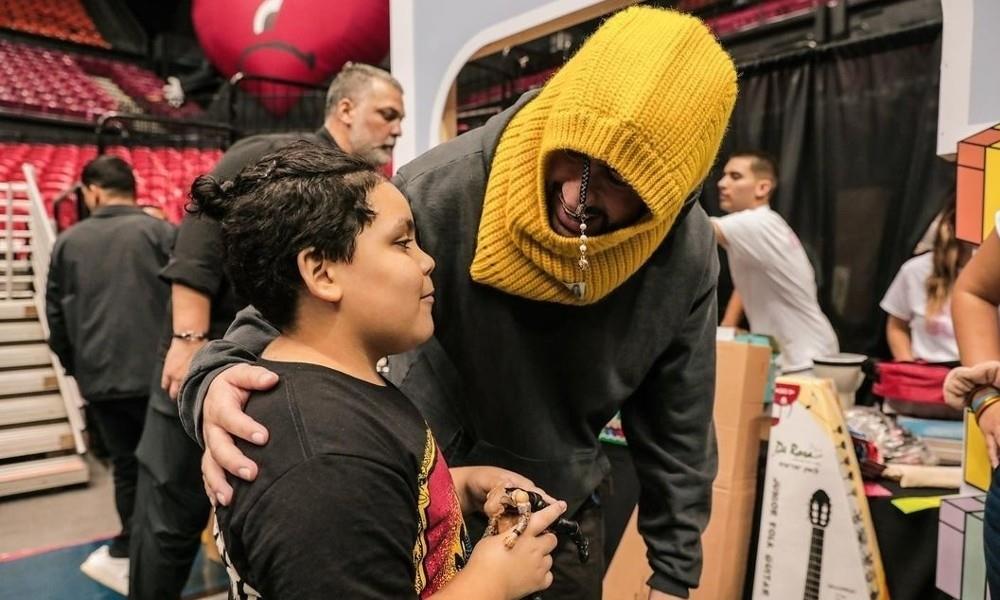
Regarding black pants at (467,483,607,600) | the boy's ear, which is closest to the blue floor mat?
black pants at (467,483,607,600)

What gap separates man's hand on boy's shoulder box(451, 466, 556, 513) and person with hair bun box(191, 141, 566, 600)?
4.2 inches

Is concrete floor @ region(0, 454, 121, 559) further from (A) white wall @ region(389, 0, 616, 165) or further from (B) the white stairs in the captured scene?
(A) white wall @ region(389, 0, 616, 165)

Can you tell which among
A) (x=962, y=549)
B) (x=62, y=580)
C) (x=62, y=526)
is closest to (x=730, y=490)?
(x=962, y=549)

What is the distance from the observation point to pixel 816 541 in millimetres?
1783

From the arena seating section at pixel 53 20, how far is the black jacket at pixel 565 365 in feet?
44.7

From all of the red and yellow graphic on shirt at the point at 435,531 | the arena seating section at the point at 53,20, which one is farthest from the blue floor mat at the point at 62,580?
the arena seating section at the point at 53,20

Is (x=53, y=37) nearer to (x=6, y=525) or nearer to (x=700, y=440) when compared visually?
(x=6, y=525)

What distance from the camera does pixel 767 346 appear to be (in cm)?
209

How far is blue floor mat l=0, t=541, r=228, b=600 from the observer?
8.84 feet

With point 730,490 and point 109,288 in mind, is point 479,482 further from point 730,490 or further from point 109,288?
point 109,288

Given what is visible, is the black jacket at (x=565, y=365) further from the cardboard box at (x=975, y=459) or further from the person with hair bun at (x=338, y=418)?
the cardboard box at (x=975, y=459)

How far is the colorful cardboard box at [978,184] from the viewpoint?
132 cm

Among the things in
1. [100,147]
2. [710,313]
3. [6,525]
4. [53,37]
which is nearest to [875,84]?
[710,313]

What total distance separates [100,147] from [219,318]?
432 centimetres
